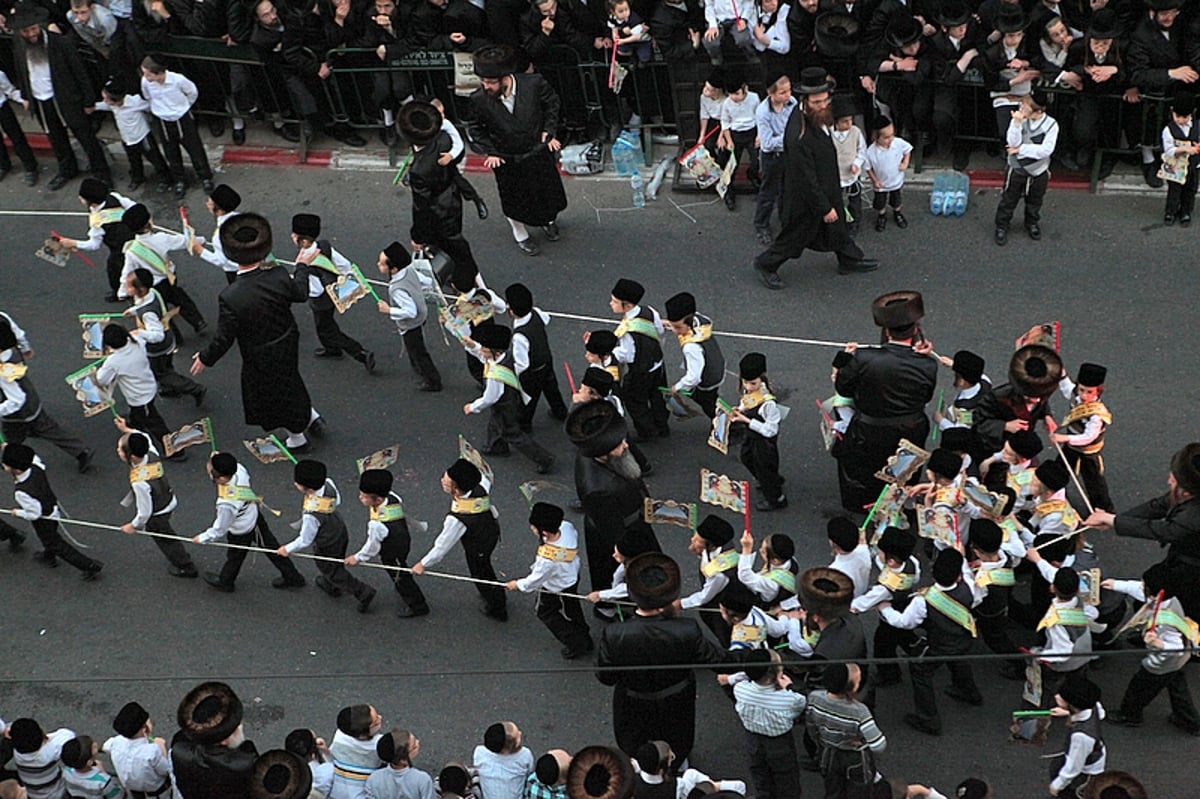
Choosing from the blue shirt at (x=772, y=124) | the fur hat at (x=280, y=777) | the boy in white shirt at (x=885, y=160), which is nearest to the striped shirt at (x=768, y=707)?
the fur hat at (x=280, y=777)

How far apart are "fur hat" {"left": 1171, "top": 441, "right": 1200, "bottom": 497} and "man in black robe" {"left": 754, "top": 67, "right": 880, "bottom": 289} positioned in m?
3.99

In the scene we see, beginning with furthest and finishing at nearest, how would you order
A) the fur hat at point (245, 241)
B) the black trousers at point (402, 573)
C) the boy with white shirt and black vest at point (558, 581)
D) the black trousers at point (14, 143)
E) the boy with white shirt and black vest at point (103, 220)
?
the black trousers at point (14, 143) < the boy with white shirt and black vest at point (103, 220) < the fur hat at point (245, 241) < the black trousers at point (402, 573) < the boy with white shirt and black vest at point (558, 581)

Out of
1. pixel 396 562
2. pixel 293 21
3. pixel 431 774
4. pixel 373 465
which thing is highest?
pixel 293 21

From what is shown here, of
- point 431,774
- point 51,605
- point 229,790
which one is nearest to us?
point 229,790

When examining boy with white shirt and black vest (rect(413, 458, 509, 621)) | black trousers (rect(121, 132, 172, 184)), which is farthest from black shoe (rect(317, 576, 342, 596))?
black trousers (rect(121, 132, 172, 184))

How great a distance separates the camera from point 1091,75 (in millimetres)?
12391

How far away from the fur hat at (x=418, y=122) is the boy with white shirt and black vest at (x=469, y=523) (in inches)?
139

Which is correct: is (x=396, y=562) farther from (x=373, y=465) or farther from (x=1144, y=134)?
(x=1144, y=134)

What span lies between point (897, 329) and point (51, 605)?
576 cm

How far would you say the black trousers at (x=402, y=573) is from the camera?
9.30 m

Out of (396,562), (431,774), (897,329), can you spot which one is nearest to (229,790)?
(431,774)

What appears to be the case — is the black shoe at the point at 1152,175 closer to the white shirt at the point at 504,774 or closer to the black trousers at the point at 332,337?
the black trousers at the point at 332,337

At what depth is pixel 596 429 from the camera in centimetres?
905

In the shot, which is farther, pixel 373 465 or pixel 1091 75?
pixel 1091 75
